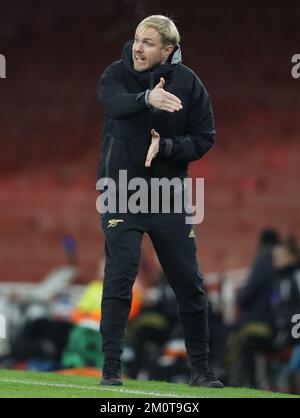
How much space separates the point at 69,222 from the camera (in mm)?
16109

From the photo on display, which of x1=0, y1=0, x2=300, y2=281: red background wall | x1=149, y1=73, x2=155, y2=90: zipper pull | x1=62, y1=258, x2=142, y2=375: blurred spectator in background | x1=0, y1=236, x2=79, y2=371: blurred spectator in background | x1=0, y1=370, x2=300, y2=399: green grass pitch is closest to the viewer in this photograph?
x1=0, y1=370, x2=300, y2=399: green grass pitch

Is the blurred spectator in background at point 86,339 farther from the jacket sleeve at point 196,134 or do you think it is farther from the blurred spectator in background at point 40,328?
the jacket sleeve at point 196,134

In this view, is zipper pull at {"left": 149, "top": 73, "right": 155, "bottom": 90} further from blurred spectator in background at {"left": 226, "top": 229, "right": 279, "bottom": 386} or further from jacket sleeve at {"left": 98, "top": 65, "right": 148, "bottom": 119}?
blurred spectator in background at {"left": 226, "top": 229, "right": 279, "bottom": 386}

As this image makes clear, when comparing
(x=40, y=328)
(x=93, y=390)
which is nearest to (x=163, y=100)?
(x=93, y=390)

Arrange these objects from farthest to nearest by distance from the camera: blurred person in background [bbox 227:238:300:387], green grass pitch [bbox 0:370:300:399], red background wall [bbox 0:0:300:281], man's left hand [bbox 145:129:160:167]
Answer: red background wall [bbox 0:0:300:281] < blurred person in background [bbox 227:238:300:387] < man's left hand [bbox 145:129:160:167] < green grass pitch [bbox 0:370:300:399]

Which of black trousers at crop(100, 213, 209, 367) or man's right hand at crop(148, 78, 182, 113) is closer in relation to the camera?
man's right hand at crop(148, 78, 182, 113)

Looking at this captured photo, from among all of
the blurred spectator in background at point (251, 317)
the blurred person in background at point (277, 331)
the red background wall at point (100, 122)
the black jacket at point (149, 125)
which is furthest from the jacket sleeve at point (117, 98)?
the red background wall at point (100, 122)

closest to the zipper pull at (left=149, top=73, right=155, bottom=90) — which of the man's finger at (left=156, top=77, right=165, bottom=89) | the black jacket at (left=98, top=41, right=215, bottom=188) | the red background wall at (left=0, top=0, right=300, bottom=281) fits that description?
the black jacket at (left=98, top=41, right=215, bottom=188)

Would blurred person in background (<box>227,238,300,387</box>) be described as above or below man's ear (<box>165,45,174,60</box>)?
below

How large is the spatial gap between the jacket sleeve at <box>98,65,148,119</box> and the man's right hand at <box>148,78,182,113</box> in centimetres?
6

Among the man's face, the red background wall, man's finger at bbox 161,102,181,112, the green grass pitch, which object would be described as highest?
the red background wall

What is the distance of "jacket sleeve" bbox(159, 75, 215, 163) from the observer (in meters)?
7.35

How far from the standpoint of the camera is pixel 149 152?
7.20 metres

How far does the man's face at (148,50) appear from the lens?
284 inches
